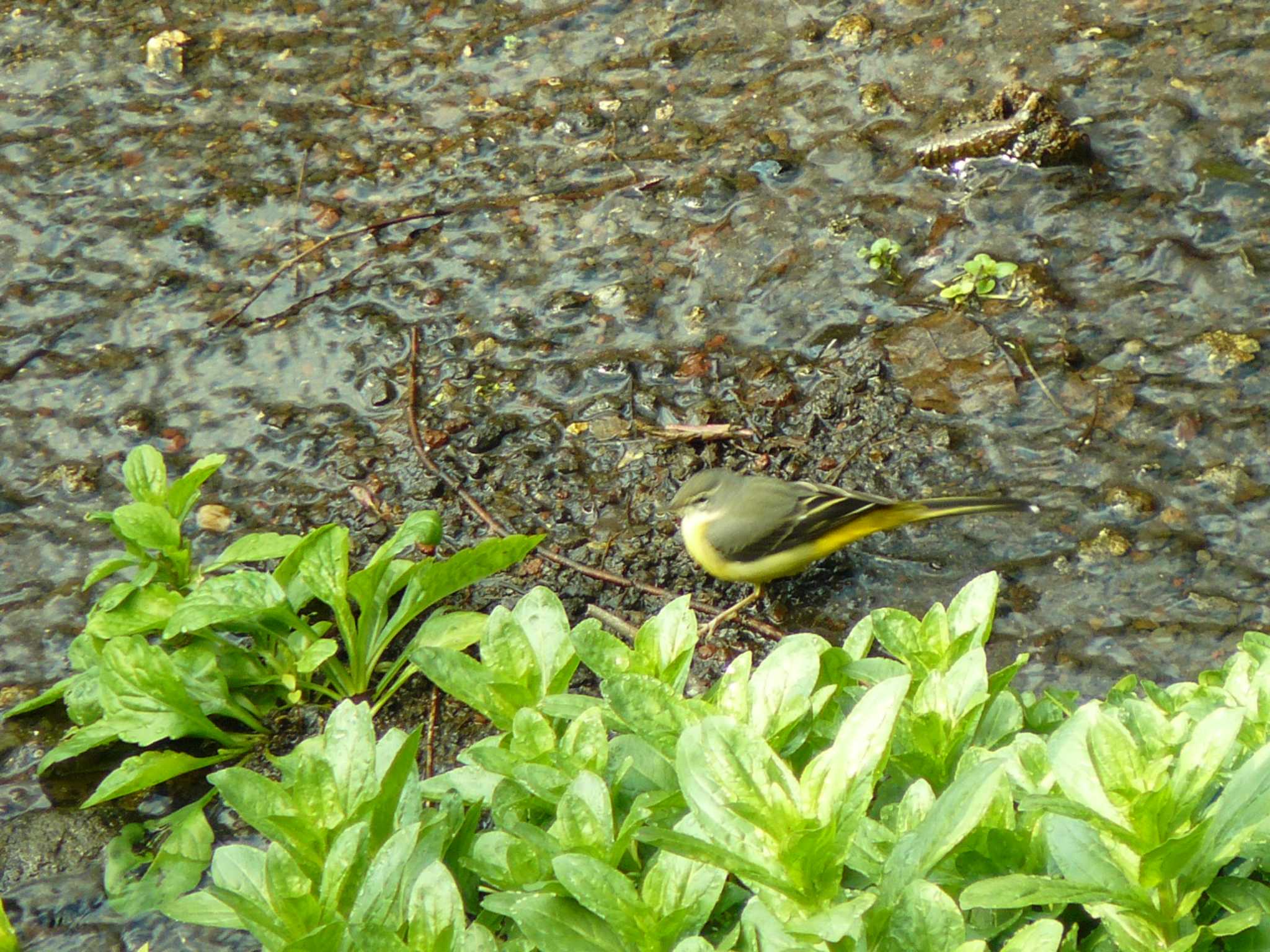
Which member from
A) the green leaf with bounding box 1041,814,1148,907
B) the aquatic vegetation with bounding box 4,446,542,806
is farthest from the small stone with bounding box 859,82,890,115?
the green leaf with bounding box 1041,814,1148,907

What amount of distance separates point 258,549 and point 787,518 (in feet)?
5.77

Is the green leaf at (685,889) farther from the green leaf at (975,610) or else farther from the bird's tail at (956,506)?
the bird's tail at (956,506)

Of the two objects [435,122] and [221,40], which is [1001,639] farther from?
[221,40]

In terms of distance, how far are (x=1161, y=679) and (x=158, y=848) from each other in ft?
10.2

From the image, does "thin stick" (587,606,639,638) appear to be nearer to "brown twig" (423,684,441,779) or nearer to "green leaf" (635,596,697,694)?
"brown twig" (423,684,441,779)

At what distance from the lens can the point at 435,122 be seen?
20.4ft

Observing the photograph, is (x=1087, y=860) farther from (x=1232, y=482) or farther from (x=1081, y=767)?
(x=1232, y=482)

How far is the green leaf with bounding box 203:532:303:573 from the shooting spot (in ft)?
13.7

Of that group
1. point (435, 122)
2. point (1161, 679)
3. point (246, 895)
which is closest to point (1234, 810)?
point (246, 895)

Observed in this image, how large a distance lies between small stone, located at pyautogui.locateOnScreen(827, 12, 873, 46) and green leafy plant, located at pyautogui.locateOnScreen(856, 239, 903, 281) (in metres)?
1.36

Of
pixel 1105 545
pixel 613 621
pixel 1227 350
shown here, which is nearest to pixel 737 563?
pixel 613 621

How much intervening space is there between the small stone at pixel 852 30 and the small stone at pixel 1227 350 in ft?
7.58

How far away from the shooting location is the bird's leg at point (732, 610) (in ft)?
14.4

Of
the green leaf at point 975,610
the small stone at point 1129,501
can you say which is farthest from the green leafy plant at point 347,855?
the small stone at point 1129,501
